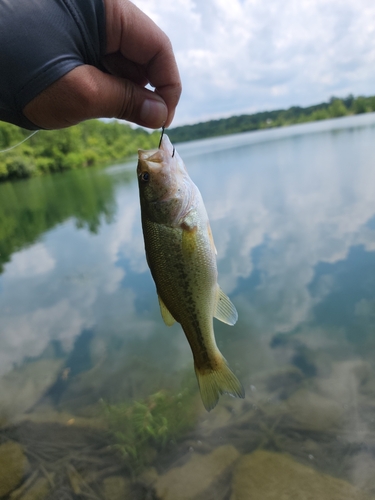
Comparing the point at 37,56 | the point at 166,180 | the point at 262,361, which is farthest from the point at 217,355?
the point at 262,361

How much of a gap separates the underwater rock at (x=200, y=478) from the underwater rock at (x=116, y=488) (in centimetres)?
31

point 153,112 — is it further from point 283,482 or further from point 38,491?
point 38,491

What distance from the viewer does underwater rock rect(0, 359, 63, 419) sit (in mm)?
5008

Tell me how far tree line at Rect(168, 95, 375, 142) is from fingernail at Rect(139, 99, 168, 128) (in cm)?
9265

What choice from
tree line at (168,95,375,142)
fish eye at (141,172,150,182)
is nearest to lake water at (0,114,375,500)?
fish eye at (141,172,150,182)

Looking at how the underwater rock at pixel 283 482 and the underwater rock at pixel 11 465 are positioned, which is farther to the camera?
the underwater rock at pixel 11 465

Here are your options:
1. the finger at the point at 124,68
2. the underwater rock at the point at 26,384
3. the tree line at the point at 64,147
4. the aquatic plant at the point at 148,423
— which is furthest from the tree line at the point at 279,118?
the finger at the point at 124,68

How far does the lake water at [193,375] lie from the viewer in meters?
3.77

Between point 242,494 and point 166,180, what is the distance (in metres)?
3.17

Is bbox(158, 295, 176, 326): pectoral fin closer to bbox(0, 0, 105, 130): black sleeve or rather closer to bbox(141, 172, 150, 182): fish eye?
bbox(141, 172, 150, 182): fish eye

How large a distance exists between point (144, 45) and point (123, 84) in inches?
9.4

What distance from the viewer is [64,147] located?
6594 centimetres

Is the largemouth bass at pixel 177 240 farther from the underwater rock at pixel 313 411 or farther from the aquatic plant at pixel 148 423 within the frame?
the underwater rock at pixel 313 411

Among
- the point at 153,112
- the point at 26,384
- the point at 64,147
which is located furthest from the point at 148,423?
the point at 64,147
